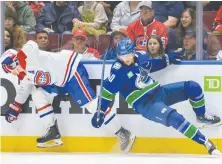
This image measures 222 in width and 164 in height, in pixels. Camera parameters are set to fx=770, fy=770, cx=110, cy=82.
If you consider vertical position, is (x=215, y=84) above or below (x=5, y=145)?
above

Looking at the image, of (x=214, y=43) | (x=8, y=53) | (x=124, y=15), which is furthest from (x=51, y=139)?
(x=214, y=43)

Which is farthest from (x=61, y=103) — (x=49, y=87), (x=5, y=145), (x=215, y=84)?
(x=215, y=84)

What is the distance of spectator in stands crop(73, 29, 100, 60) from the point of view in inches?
224

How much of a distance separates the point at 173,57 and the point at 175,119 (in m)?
0.46

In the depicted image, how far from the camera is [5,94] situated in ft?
19.2

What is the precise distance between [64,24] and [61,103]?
0.60 m

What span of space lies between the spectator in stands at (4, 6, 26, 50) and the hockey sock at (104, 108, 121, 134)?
84 cm

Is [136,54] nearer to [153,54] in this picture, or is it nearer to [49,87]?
[153,54]

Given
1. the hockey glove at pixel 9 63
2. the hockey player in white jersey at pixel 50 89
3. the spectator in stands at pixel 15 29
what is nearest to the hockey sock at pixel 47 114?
the hockey player in white jersey at pixel 50 89

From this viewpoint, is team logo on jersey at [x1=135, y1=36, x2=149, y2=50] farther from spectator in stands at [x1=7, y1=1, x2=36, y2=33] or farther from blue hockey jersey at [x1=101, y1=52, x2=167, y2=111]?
spectator in stands at [x1=7, y1=1, x2=36, y2=33]

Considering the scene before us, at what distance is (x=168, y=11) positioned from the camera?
18.7 feet

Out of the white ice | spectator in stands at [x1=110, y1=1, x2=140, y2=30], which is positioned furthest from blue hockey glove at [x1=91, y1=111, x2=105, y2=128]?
spectator in stands at [x1=110, y1=1, x2=140, y2=30]

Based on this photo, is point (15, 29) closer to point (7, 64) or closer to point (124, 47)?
point (7, 64)

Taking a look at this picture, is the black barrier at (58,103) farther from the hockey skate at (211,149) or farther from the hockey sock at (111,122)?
the hockey skate at (211,149)
